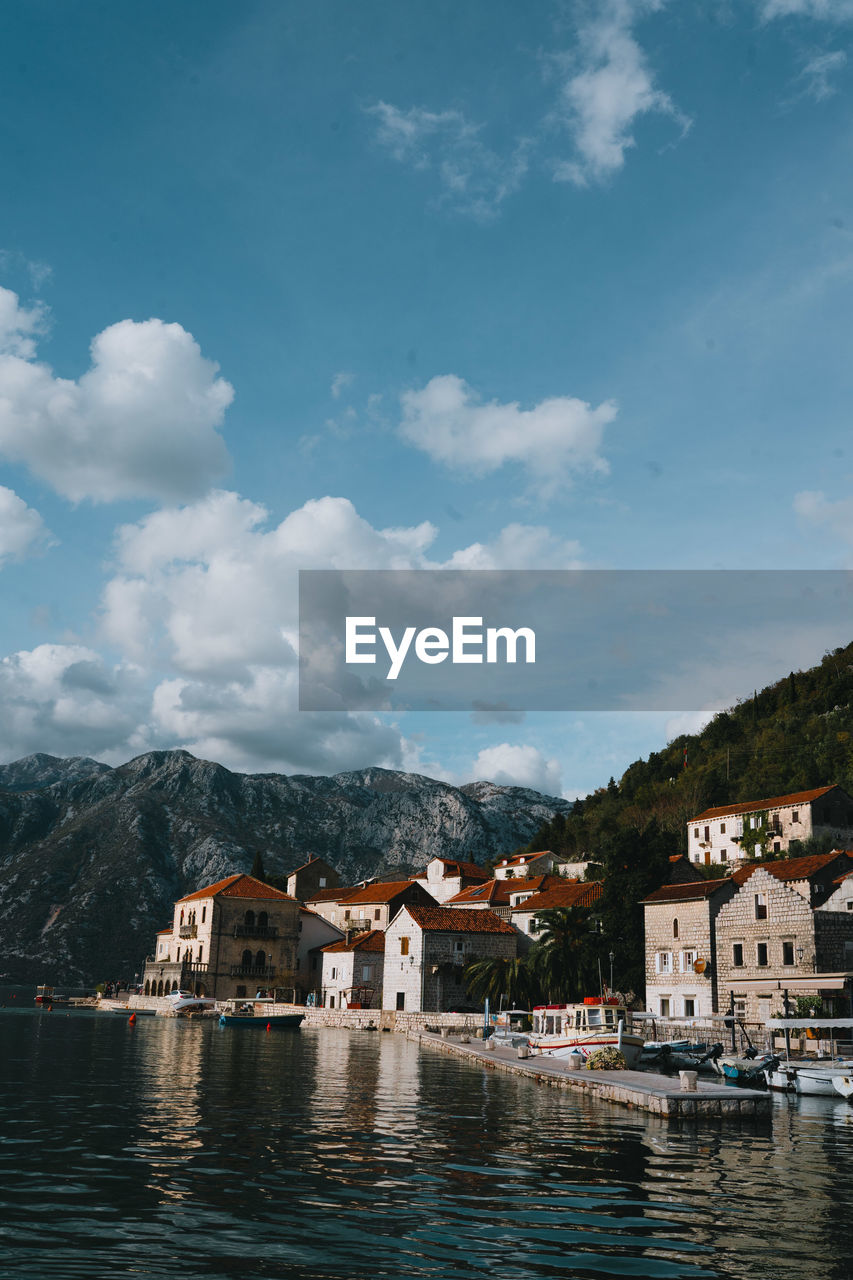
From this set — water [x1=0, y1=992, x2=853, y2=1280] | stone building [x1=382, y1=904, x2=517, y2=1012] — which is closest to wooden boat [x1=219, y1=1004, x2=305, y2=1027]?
stone building [x1=382, y1=904, x2=517, y2=1012]

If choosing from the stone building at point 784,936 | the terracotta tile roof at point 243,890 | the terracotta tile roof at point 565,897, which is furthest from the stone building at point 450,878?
the stone building at point 784,936

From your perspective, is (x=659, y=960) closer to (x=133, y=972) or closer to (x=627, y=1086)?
(x=627, y=1086)

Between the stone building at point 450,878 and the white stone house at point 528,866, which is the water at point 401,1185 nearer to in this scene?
the stone building at point 450,878

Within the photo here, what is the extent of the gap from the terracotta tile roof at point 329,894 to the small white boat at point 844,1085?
74198 mm

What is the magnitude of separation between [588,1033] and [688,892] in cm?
1785

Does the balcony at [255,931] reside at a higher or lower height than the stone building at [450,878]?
lower

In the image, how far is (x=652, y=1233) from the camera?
13.2 m

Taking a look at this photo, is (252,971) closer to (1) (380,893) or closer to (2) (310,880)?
(1) (380,893)

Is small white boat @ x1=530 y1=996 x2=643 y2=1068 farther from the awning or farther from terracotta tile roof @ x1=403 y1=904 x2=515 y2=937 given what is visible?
terracotta tile roof @ x1=403 y1=904 x2=515 y2=937

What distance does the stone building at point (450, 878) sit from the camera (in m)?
101

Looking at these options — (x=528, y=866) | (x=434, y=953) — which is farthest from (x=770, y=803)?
(x=434, y=953)

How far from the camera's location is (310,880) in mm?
110125

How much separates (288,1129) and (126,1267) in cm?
1131

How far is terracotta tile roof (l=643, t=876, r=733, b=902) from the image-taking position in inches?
2067
